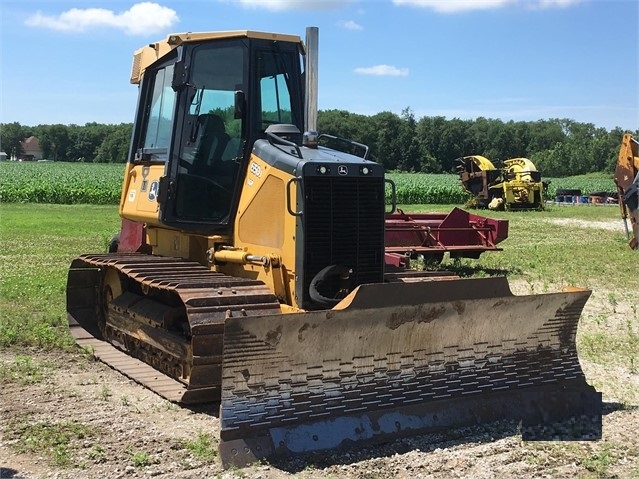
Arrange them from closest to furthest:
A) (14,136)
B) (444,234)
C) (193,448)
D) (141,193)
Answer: (193,448) < (141,193) < (444,234) < (14,136)

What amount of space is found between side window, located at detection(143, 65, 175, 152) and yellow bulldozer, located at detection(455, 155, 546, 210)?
25.8 meters

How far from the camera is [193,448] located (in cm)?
472

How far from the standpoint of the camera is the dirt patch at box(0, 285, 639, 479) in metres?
4.42

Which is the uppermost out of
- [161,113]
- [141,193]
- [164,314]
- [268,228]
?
[161,113]

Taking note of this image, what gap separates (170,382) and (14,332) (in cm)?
266

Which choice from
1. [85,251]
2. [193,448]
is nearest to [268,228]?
[193,448]

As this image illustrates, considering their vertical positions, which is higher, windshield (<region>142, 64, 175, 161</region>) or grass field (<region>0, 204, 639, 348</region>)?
windshield (<region>142, 64, 175, 161</region>)

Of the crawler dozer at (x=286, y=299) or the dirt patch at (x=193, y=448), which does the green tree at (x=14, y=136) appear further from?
the dirt patch at (x=193, y=448)

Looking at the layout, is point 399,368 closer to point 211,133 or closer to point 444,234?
point 211,133

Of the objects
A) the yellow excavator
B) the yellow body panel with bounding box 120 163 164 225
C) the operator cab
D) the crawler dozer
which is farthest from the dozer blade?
the yellow excavator

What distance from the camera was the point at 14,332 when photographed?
25.4 ft

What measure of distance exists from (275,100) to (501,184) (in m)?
26.6

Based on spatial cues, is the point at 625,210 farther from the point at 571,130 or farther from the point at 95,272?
the point at 571,130

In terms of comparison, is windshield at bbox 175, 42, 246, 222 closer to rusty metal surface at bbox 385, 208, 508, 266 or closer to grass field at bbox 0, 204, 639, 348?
grass field at bbox 0, 204, 639, 348
